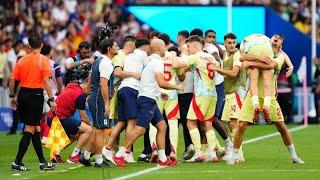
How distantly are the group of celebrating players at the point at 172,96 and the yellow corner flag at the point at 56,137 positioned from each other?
0.42 metres

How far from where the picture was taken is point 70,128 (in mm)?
22203

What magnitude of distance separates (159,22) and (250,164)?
17.6 m

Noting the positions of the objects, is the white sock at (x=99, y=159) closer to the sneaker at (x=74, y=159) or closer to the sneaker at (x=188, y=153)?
the sneaker at (x=74, y=159)

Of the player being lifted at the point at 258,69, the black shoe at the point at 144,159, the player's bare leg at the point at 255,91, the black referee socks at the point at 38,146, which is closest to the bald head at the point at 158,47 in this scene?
the player being lifted at the point at 258,69

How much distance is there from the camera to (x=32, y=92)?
20562 mm

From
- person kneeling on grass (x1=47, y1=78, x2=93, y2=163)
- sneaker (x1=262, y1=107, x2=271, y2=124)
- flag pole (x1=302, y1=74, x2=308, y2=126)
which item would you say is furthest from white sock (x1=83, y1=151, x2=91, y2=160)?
flag pole (x1=302, y1=74, x2=308, y2=126)

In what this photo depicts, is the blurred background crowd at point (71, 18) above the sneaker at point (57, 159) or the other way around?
above

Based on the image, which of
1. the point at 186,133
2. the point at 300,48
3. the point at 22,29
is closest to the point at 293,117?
the point at 300,48

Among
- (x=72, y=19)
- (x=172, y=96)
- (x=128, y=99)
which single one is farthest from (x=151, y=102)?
(x=72, y=19)

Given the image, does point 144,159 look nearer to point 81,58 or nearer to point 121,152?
point 121,152

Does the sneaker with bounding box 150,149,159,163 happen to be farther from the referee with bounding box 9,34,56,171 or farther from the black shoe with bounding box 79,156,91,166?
the referee with bounding box 9,34,56,171

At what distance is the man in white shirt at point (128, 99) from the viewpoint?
72.2 feet

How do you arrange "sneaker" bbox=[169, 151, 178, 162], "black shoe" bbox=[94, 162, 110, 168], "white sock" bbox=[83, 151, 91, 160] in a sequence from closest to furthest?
"black shoe" bbox=[94, 162, 110, 168]
"white sock" bbox=[83, 151, 91, 160]
"sneaker" bbox=[169, 151, 178, 162]

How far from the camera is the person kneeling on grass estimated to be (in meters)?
22.0
